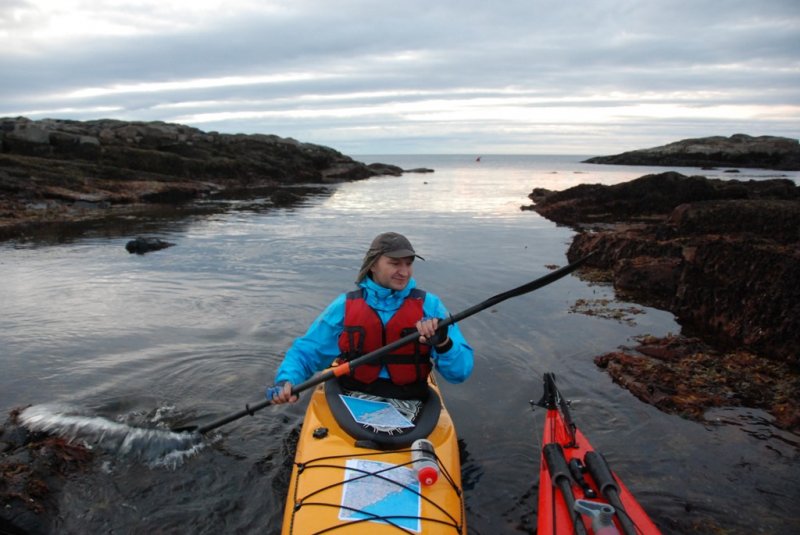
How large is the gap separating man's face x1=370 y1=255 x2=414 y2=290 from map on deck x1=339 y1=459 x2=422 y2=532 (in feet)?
4.36

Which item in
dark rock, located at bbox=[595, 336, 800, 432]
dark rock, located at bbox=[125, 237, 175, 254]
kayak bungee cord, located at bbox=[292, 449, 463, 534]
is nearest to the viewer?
kayak bungee cord, located at bbox=[292, 449, 463, 534]

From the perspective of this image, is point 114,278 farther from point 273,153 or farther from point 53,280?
point 273,153

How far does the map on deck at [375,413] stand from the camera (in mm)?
4086

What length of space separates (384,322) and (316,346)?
659mm

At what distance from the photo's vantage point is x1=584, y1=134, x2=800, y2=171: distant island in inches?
2773

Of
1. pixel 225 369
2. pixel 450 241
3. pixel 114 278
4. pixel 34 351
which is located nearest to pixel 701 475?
pixel 225 369

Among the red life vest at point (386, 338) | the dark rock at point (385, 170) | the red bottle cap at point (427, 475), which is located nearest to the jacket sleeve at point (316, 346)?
the red life vest at point (386, 338)

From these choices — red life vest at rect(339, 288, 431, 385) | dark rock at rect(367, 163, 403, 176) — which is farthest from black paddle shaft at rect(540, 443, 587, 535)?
dark rock at rect(367, 163, 403, 176)

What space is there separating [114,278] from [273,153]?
3698 centimetres

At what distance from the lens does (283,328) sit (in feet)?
28.6

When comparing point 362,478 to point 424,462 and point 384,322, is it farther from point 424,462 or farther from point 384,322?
point 384,322

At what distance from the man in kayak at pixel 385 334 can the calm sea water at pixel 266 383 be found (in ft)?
3.54

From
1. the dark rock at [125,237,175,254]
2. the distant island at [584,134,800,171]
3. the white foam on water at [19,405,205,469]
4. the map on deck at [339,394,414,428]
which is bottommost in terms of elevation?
the white foam on water at [19,405,205,469]

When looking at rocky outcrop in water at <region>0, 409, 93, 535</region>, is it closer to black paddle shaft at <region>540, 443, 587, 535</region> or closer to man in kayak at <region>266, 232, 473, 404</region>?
man in kayak at <region>266, 232, 473, 404</region>
